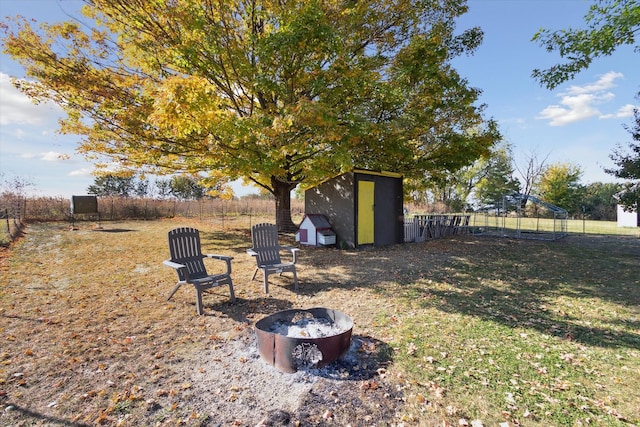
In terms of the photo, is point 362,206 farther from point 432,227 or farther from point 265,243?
point 265,243

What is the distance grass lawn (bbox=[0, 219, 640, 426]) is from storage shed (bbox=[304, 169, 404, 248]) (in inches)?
106

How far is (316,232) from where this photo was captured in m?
10.1

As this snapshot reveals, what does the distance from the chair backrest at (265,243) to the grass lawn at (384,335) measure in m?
0.52

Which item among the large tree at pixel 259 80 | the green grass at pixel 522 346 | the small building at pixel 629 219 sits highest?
the large tree at pixel 259 80

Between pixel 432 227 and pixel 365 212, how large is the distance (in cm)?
434

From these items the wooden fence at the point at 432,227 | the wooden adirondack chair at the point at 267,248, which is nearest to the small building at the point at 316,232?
the wooden fence at the point at 432,227

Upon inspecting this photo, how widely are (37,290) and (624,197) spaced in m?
15.2

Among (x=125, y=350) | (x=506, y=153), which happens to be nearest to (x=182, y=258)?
Answer: (x=125, y=350)

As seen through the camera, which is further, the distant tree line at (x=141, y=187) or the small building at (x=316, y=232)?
the distant tree line at (x=141, y=187)

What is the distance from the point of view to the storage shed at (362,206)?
9.87m

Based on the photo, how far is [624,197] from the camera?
9.92 metres

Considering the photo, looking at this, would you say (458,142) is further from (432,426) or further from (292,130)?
(432,426)

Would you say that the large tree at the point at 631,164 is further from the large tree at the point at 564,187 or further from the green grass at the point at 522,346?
the large tree at the point at 564,187

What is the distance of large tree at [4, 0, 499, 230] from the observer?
6914 mm
